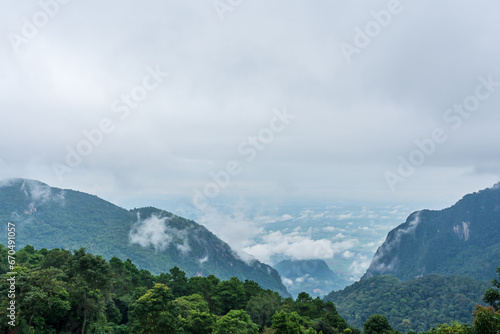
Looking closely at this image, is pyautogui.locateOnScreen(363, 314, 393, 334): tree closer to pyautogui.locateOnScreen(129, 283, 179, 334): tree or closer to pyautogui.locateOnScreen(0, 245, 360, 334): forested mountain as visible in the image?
pyautogui.locateOnScreen(0, 245, 360, 334): forested mountain

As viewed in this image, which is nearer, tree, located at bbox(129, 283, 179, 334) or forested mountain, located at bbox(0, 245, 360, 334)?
forested mountain, located at bbox(0, 245, 360, 334)

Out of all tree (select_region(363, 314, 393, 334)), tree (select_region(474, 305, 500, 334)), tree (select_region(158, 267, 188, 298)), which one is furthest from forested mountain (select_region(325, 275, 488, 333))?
tree (select_region(474, 305, 500, 334))

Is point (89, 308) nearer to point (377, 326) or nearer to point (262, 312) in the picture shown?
point (262, 312)

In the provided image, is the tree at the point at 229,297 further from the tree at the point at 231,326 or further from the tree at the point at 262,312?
the tree at the point at 231,326

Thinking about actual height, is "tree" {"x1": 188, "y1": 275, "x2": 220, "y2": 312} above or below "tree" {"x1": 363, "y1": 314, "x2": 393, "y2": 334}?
above

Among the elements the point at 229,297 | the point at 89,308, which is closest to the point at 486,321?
the point at 89,308

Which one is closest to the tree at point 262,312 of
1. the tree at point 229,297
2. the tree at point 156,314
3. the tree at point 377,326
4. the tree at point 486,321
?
the tree at point 229,297

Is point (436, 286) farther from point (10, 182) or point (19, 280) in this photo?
point (10, 182)
